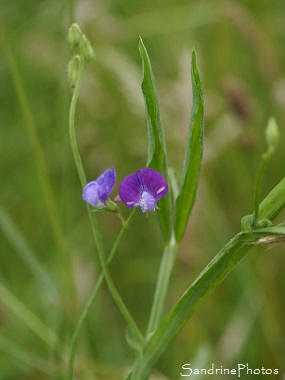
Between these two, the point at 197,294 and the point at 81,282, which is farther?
the point at 81,282

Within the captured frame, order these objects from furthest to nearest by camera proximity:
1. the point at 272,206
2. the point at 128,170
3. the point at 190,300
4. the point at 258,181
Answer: the point at 128,170 < the point at 190,300 < the point at 272,206 < the point at 258,181

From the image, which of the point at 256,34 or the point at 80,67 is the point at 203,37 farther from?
the point at 80,67

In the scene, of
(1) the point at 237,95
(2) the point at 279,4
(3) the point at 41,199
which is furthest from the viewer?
(2) the point at 279,4

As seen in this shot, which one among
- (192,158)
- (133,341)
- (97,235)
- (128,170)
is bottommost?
(133,341)

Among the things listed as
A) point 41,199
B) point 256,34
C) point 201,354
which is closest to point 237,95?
point 256,34

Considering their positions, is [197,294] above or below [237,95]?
below

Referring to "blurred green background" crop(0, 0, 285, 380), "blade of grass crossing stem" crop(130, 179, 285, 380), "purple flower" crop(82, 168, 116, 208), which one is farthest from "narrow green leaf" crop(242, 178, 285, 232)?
"blurred green background" crop(0, 0, 285, 380)

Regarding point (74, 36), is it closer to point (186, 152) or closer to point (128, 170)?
point (186, 152)

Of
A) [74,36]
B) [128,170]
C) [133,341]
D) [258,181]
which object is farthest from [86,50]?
[128,170]
